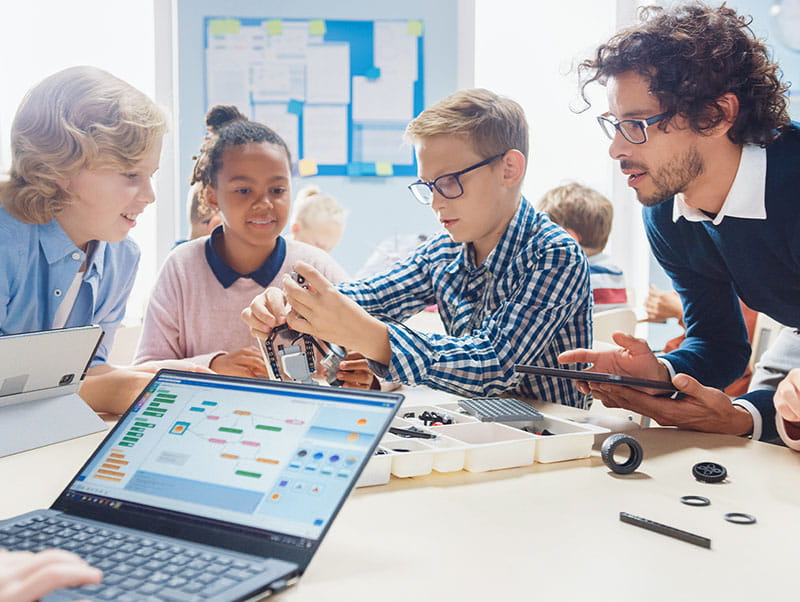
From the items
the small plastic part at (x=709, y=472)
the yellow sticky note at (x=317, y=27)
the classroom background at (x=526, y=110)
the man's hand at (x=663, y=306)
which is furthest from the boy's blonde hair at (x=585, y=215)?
the small plastic part at (x=709, y=472)

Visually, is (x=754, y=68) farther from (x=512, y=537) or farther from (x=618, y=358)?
(x=512, y=537)

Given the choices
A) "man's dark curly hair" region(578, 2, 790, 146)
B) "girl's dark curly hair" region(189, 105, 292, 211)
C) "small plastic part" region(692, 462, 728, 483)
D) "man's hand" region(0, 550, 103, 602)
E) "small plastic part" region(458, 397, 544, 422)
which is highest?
"man's dark curly hair" region(578, 2, 790, 146)

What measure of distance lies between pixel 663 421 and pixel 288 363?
61 centimetres

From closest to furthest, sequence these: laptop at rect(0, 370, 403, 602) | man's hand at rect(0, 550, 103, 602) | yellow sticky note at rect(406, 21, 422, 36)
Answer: man's hand at rect(0, 550, 103, 602), laptop at rect(0, 370, 403, 602), yellow sticky note at rect(406, 21, 422, 36)

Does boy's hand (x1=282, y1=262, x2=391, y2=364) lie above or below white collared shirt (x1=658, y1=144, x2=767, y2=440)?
below

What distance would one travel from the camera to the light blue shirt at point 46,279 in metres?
1.46

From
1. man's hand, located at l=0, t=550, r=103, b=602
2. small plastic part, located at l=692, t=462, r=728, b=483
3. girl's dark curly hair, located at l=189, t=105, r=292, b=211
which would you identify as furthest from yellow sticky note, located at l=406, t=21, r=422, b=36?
man's hand, located at l=0, t=550, r=103, b=602

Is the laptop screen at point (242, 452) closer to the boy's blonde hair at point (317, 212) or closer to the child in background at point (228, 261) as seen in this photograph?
the child in background at point (228, 261)

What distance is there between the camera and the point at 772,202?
144cm

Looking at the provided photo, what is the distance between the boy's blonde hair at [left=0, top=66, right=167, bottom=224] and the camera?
4.91ft

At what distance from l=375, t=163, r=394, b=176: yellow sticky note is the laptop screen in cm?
310

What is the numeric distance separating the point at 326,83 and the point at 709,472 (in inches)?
128

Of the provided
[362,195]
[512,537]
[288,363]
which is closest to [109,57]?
[362,195]

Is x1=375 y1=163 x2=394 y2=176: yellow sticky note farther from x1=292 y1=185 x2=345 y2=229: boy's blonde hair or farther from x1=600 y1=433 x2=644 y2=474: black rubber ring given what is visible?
x1=600 y1=433 x2=644 y2=474: black rubber ring
